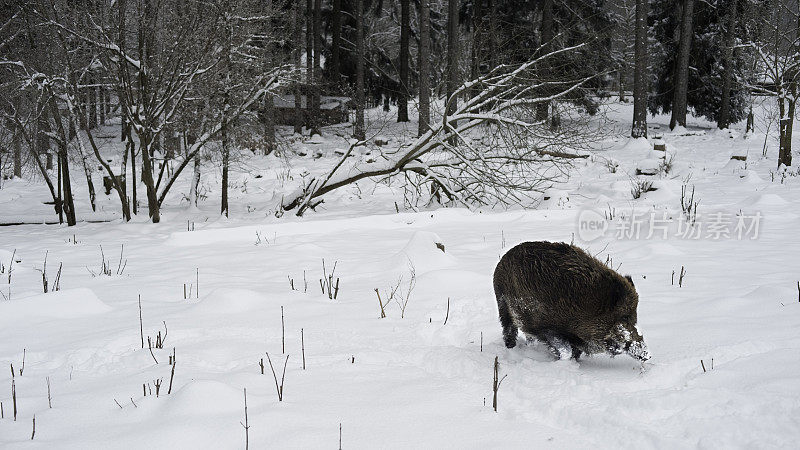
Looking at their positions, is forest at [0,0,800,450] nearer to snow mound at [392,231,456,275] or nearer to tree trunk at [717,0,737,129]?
snow mound at [392,231,456,275]

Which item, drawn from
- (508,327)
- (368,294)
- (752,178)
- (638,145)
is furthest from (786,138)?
(508,327)

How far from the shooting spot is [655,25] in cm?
2570

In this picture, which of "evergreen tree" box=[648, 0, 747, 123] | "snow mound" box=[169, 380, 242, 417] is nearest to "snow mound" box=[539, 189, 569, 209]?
"snow mound" box=[169, 380, 242, 417]

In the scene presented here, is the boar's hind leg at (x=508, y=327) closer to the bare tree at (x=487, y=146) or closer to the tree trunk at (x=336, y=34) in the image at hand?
the bare tree at (x=487, y=146)

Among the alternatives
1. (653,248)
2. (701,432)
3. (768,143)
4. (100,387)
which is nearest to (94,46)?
(100,387)

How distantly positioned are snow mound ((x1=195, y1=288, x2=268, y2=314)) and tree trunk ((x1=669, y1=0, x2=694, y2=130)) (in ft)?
71.6

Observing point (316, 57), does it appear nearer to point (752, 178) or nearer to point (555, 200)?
point (555, 200)

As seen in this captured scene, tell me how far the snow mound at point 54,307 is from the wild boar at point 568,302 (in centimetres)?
317

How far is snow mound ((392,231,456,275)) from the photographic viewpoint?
17.9 ft

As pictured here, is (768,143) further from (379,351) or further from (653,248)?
(379,351)

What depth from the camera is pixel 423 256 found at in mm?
5559

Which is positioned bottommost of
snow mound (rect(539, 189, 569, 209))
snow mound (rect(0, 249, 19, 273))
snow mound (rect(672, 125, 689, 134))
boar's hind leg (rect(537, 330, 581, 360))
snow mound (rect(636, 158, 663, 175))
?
snow mound (rect(0, 249, 19, 273))

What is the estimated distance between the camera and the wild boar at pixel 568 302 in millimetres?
2822

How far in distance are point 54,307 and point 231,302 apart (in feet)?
4.36
